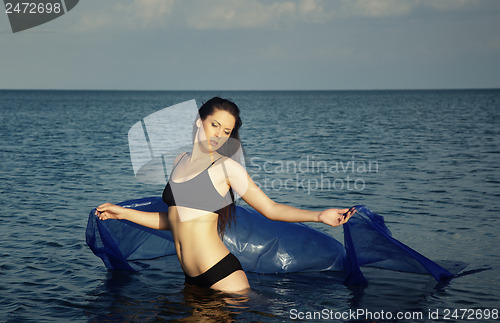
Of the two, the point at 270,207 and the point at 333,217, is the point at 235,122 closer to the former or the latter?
the point at 270,207

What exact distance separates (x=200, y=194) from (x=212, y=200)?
12cm

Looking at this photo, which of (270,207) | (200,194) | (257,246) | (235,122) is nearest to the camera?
(270,207)

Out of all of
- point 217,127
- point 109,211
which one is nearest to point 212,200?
point 217,127

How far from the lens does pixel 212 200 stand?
5062 millimetres


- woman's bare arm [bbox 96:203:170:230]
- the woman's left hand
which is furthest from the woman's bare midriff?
the woman's left hand

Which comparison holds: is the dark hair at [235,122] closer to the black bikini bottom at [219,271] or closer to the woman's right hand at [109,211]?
the black bikini bottom at [219,271]

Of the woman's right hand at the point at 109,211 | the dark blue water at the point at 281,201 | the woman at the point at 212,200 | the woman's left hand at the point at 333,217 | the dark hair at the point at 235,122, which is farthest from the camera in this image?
the dark blue water at the point at 281,201

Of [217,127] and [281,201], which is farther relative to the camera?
[281,201]

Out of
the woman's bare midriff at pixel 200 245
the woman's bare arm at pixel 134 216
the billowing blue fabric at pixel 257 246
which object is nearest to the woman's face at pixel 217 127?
the woman's bare midriff at pixel 200 245

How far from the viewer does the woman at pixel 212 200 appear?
498 centimetres

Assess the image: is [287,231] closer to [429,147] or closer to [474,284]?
[474,284]

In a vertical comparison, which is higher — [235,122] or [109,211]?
[235,122]

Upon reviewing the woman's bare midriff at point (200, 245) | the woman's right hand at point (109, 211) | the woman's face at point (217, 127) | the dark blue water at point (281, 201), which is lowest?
the dark blue water at point (281, 201)

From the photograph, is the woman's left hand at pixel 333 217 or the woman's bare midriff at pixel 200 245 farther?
the woman's bare midriff at pixel 200 245
